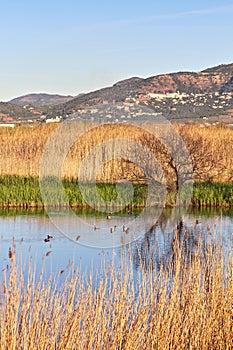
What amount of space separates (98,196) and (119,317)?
14525mm

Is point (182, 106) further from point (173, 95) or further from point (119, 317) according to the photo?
point (119, 317)

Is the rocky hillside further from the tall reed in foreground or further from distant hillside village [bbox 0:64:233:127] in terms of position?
the tall reed in foreground

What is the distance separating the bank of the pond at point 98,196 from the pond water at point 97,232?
0.71m

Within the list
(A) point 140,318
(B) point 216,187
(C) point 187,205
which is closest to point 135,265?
(A) point 140,318

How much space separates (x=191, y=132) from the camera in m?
23.1

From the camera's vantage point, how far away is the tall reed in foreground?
499 centimetres

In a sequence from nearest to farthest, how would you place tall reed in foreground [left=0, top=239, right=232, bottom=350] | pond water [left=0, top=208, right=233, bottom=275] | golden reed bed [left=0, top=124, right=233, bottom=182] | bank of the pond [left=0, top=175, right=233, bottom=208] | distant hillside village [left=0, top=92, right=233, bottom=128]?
tall reed in foreground [left=0, top=239, right=232, bottom=350] < pond water [left=0, top=208, right=233, bottom=275] < bank of the pond [left=0, top=175, right=233, bottom=208] < golden reed bed [left=0, top=124, right=233, bottom=182] < distant hillside village [left=0, top=92, right=233, bottom=128]

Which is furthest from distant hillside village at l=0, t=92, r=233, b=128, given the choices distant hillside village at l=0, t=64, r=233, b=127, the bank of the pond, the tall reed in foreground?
the tall reed in foreground

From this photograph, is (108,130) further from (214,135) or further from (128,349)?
(128,349)

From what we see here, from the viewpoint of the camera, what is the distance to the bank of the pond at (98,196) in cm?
1973

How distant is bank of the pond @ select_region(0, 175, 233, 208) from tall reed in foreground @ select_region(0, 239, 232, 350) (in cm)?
1324

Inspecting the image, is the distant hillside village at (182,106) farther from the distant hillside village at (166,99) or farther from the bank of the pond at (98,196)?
the bank of the pond at (98,196)

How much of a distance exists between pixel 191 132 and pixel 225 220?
7064 millimetres

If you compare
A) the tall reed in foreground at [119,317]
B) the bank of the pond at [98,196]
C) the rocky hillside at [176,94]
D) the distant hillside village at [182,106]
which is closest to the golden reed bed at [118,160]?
the bank of the pond at [98,196]
